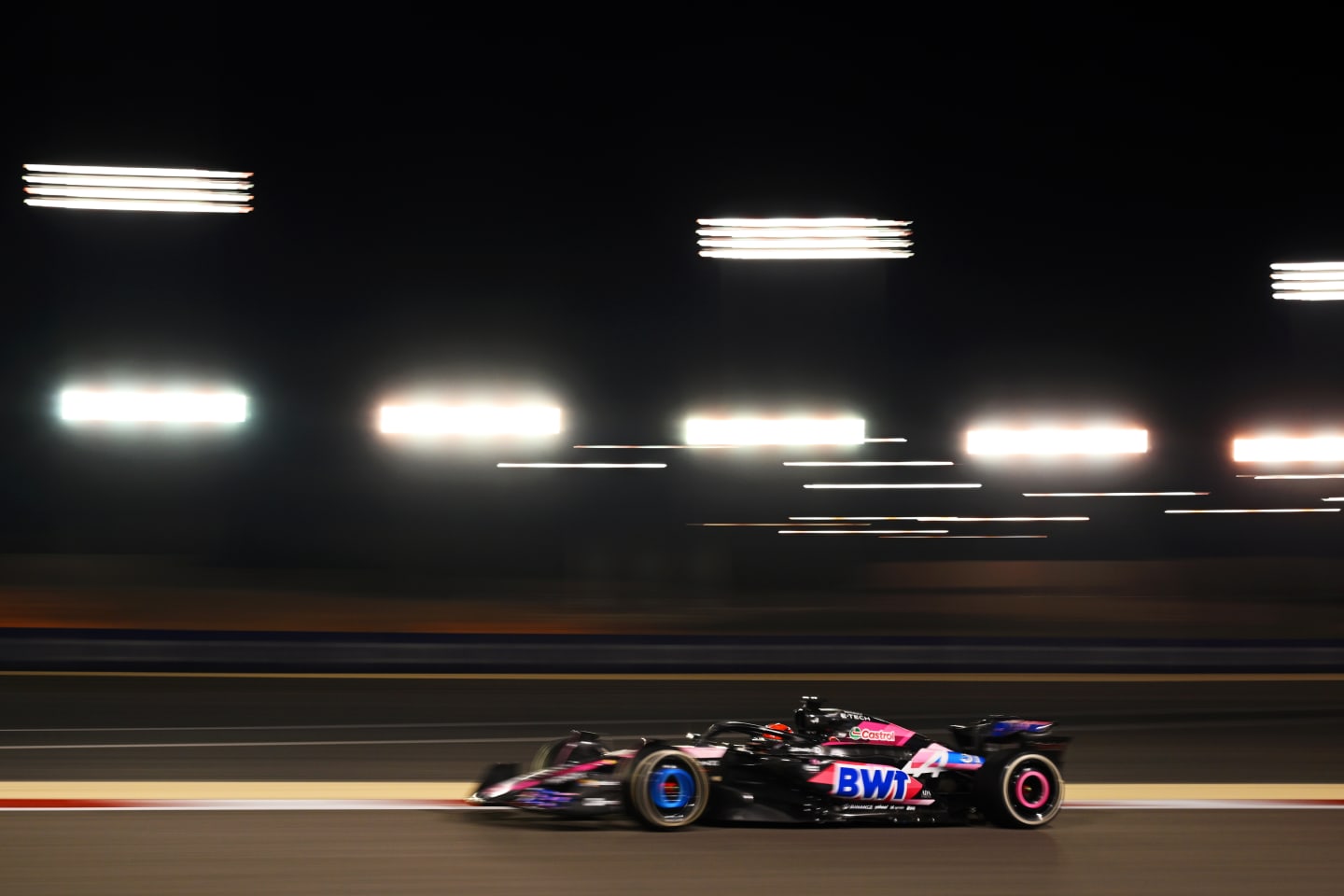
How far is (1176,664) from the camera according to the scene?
13508 millimetres

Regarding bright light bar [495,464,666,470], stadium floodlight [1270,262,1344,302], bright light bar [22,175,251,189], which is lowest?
bright light bar [495,464,666,470]

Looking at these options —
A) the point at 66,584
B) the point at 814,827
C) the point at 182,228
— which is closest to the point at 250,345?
the point at 182,228

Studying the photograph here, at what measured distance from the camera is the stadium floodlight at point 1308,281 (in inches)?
800

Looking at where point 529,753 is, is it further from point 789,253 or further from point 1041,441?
point 789,253

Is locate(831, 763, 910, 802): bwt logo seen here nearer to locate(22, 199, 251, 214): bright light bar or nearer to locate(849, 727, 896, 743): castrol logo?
locate(849, 727, 896, 743): castrol logo

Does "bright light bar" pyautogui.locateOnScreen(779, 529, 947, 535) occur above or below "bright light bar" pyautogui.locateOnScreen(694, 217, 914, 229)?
below

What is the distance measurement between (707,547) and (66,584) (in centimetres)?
804

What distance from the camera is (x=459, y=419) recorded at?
18.2 m

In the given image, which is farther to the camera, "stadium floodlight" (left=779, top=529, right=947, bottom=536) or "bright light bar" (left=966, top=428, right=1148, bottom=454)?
"bright light bar" (left=966, top=428, right=1148, bottom=454)

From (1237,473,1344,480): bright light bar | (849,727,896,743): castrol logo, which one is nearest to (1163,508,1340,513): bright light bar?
(1237,473,1344,480): bright light bar

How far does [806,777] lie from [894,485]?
12.9 metres

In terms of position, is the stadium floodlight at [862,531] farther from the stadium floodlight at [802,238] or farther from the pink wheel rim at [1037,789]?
the pink wheel rim at [1037,789]

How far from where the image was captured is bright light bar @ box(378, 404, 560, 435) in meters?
18.2

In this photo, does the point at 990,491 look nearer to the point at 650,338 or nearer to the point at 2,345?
the point at 650,338
